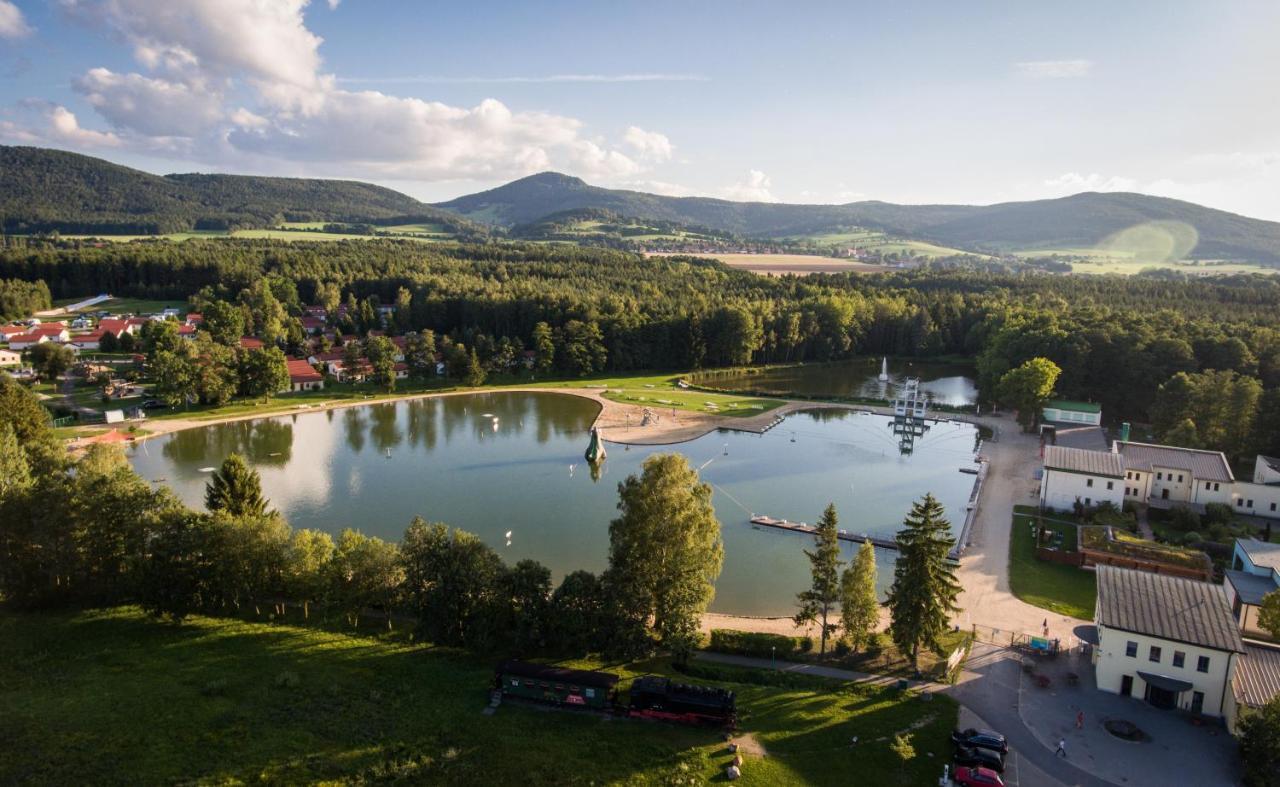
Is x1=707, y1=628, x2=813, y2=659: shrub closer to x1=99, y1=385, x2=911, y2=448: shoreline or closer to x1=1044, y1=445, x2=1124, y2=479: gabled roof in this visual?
x1=1044, y1=445, x2=1124, y2=479: gabled roof

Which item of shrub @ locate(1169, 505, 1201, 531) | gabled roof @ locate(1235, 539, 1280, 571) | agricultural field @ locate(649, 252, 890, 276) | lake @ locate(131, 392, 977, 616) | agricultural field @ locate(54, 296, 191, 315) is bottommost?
lake @ locate(131, 392, 977, 616)

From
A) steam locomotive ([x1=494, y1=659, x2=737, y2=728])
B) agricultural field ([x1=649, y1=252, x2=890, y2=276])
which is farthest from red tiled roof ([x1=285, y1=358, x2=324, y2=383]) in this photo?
agricultural field ([x1=649, y1=252, x2=890, y2=276])

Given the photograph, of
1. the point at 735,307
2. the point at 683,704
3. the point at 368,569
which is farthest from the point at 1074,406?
the point at 368,569

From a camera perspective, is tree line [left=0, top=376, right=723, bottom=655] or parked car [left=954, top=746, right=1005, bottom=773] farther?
tree line [left=0, top=376, right=723, bottom=655]

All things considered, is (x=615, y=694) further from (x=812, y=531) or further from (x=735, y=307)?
(x=735, y=307)

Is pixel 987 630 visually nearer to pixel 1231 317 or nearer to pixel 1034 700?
pixel 1034 700

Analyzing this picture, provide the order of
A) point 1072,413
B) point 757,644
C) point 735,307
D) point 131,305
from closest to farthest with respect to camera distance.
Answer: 1. point 757,644
2. point 1072,413
3. point 735,307
4. point 131,305

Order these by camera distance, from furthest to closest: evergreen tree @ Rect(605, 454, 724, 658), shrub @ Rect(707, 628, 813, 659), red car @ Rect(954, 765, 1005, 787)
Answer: shrub @ Rect(707, 628, 813, 659)
evergreen tree @ Rect(605, 454, 724, 658)
red car @ Rect(954, 765, 1005, 787)

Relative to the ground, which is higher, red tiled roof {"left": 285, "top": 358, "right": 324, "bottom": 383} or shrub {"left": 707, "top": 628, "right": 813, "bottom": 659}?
red tiled roof {"left": 285, "top": 358, "right": 324, "bottom": 383}
